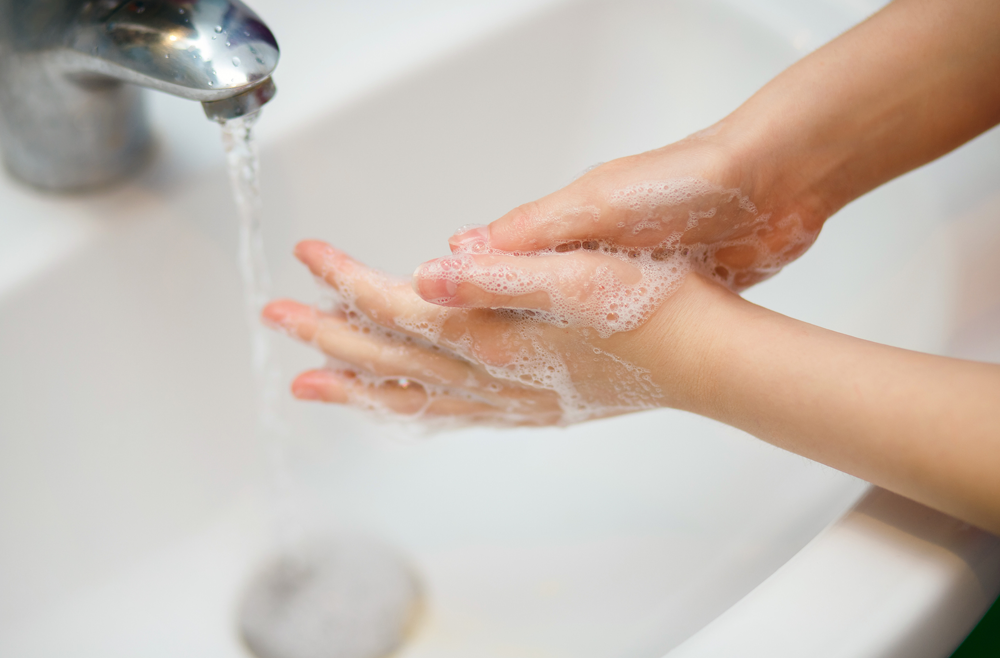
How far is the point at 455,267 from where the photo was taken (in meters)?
0.47

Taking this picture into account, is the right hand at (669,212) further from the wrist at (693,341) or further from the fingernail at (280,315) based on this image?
the fingernail at (280,315)

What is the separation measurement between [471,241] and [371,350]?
14cm

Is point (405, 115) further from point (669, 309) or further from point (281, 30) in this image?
point (669, 309)

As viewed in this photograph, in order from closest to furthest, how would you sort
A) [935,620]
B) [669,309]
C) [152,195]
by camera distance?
[935,620] < [669,309] < [152,195]

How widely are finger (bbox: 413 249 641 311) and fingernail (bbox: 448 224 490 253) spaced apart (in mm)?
→ 21

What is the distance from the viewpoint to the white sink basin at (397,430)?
0.61 meters

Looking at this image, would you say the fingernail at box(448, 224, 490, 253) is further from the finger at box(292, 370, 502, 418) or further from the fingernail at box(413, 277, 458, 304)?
the finger at box(292, 370, 502, 418)

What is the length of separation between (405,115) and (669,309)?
1.23 feet

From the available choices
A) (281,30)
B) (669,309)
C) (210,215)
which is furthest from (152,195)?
(669,309)

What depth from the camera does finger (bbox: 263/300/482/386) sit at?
59 centimetres

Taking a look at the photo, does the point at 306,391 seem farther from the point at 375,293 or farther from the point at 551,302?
the point at 551,302

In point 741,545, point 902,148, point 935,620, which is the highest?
point 902,148

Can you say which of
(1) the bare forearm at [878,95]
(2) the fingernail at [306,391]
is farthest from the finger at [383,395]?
(1) the bare forearm at [878,95]

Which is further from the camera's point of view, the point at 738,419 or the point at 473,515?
the point at 473,515
